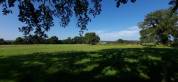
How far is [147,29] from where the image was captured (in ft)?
394

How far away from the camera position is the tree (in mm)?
115688

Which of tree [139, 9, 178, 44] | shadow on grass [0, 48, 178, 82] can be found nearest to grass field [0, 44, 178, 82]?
shadow on grass [0, 48, 178, 82]

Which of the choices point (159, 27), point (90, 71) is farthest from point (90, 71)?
point (159, 27)

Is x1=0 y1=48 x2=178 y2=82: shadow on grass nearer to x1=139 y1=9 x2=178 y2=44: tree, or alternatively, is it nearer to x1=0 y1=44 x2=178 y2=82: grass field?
x1=0 y1=44 x2=178 y2=82: grass field

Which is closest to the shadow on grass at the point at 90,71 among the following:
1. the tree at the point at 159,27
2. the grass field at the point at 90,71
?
the grass field at the point at 90,71

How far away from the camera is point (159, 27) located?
11650 cm

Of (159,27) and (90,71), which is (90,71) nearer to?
(90,71)

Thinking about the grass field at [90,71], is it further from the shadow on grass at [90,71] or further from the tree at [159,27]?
the tree at [159,27]

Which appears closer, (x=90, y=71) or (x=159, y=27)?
(x=90, y=71)

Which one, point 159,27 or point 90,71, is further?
point 159,27

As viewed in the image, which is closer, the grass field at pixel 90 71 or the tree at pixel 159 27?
the grass field at pixel 90 71

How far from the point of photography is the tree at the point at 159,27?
115688mm

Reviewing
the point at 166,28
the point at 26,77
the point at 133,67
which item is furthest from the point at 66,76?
the point at 166,28

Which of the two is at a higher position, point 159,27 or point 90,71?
point 159,27
